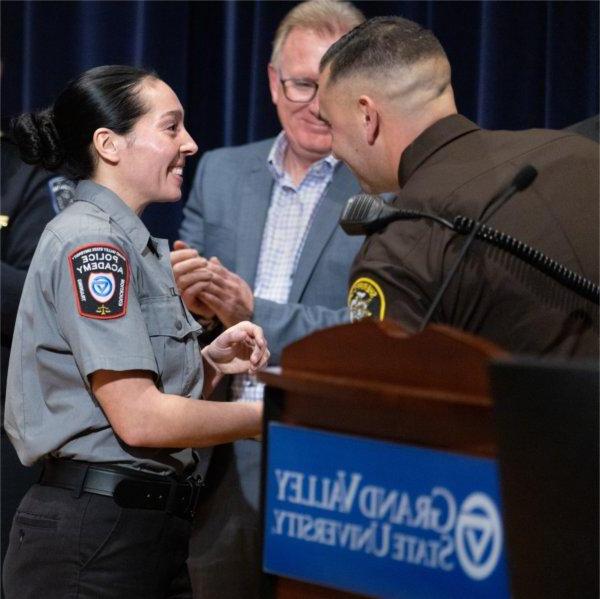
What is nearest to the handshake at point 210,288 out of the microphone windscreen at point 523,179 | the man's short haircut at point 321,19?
the man's short haircut at point 321,19

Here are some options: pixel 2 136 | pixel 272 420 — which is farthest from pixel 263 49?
pixel 272 420

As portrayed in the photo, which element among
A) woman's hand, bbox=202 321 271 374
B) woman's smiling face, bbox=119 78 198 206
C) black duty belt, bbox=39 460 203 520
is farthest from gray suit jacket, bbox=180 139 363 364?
black duty belt, bbox=39 460 203 520

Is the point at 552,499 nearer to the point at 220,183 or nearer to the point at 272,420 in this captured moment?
the point at 272,420

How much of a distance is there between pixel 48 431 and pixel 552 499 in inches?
31.2

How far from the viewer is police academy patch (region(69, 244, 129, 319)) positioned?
134 centimetres

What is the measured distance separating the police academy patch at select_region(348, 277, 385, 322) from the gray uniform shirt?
0.29 m

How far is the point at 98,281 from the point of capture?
4.41ft

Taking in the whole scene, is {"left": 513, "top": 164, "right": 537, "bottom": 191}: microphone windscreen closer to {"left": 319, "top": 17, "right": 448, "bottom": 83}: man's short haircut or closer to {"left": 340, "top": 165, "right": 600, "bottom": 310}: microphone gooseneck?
{"left": 340, "top": 165, "right": 600, "bottom": 310}: microphone gooseneck

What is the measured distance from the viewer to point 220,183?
230cm

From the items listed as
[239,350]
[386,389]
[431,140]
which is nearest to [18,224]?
[239,350]

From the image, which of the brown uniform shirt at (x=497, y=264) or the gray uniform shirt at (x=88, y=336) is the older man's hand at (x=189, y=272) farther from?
the brown uniform shirt at (x=497, y=264)

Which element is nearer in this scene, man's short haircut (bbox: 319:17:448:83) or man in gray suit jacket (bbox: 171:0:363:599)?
man's short haircut (bbox: 319:17:448:83)

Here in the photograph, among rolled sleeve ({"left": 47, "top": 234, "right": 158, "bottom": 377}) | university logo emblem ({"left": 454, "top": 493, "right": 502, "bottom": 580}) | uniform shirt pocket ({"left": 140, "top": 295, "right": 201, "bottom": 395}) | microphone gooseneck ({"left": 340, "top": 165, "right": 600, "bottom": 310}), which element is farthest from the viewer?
uniform shirt pocket ({"left": 140, "top": 295, "right": 201, "bottom": 395})

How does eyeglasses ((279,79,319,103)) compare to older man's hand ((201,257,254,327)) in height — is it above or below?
above
